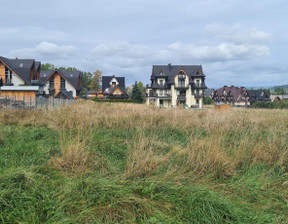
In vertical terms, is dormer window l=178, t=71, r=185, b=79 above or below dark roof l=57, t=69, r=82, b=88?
above

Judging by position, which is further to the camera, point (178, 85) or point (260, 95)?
point (260, 95)

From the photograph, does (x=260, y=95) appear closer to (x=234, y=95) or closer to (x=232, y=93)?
(x=232, y=93)

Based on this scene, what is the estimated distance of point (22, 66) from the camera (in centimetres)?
3167

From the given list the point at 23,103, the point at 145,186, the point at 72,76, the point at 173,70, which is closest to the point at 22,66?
the point at 72,76

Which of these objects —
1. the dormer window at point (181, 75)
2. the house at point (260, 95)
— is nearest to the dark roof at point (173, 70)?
the dormer window at point (181, 75)

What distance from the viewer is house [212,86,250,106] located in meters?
79.6

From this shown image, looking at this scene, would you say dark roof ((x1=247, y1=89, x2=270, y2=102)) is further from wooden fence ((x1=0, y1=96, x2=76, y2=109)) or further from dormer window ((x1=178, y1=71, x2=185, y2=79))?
wooden fence ((x1=0, y1=96, x2=76, y2=109))

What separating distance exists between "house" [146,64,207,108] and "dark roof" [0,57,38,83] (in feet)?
80.2

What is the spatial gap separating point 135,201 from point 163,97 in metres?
46.5

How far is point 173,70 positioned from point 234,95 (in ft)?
137

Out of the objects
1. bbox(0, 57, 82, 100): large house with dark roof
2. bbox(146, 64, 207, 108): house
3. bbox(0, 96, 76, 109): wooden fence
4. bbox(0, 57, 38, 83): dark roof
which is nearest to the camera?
bbox(0, 96, 76, 109): wooden fence

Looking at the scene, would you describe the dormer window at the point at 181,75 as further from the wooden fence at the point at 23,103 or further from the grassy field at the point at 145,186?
the grassy field at the point at 145,186

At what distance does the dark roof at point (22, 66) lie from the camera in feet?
101

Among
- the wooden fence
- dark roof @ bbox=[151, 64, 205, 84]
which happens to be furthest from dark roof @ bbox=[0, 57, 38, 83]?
dark roof @ bbox=[151, 64, 205, 84]
